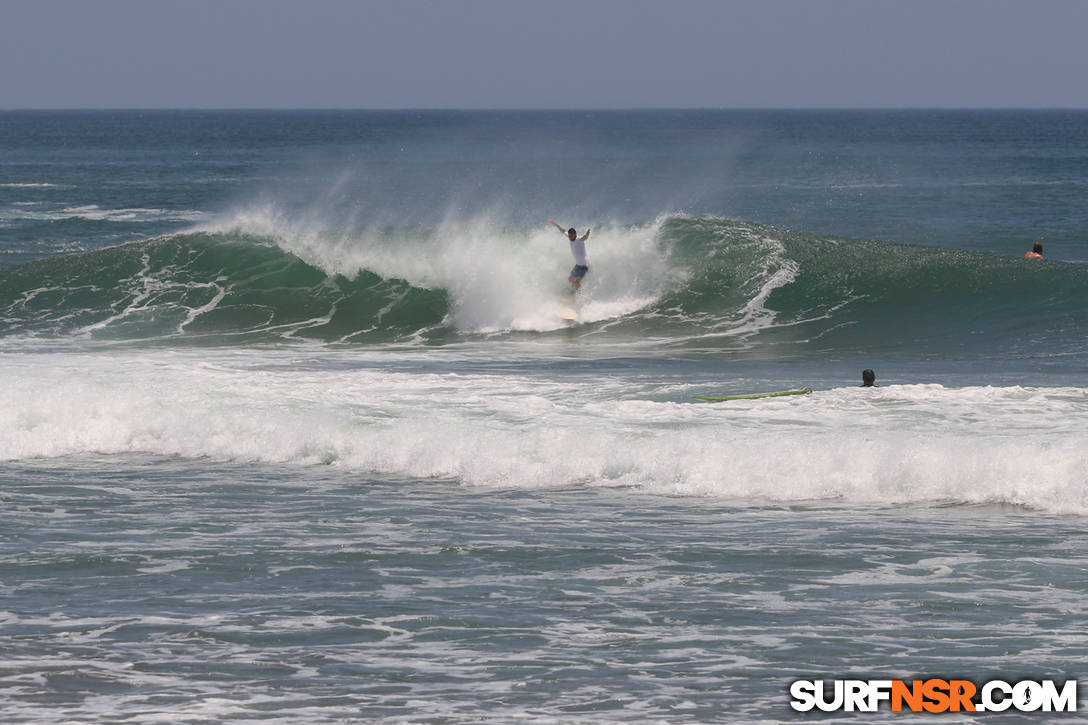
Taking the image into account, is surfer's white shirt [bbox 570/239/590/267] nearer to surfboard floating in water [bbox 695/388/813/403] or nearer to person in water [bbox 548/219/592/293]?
person in water [bbox 548/219/592/293]

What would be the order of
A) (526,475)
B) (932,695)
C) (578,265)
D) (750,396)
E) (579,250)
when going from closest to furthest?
(932,695)
(526,475)
(750,396)
(579,250)
(578,265)

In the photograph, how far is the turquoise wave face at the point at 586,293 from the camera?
77.8ft

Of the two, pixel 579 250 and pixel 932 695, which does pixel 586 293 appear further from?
pixel 932 695

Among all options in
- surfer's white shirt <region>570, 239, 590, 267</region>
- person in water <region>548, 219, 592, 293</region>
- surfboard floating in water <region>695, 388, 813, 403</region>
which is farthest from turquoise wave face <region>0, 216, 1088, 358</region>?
surfboard floating in water <region>695, 388, 813, 403</region>

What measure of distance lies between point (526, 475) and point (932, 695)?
642 centimetres

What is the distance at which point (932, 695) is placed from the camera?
293 inches

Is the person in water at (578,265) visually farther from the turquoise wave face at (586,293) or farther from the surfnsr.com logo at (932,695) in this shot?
the surfnsr.com logo at (932,695)

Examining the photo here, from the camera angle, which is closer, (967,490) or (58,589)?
(58,589)

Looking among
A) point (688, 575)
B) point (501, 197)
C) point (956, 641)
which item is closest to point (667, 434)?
point (688, 575)

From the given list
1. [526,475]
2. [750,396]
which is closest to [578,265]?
[750,396]

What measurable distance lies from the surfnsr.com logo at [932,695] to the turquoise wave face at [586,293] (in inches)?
562

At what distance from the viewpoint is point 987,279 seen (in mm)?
26234

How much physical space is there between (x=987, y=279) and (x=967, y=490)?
14762 millimetres

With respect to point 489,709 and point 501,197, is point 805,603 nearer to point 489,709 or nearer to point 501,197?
point 489,709
